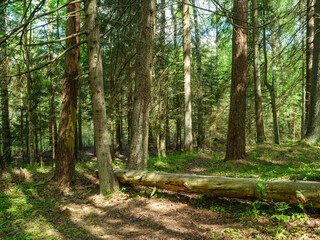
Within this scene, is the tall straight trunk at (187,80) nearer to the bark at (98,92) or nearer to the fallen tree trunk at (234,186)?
the fallen tree trunk at (234,186)

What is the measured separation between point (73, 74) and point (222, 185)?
→ 199 inches

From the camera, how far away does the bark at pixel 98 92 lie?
475cm

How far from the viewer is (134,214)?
4.18 meters

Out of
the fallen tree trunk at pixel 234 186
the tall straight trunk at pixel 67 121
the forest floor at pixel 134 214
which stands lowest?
the forest floor at pixel 134 214

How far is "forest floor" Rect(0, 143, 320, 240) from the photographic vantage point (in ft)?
9.98

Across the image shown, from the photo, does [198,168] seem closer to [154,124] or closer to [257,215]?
[154,124]

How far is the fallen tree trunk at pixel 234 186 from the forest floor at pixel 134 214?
0.63 feet

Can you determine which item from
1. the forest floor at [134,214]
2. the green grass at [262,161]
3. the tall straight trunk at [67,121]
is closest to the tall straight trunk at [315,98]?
the green grass at [262,161]

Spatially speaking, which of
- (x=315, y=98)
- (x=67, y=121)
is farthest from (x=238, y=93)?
(x=67, y=121)

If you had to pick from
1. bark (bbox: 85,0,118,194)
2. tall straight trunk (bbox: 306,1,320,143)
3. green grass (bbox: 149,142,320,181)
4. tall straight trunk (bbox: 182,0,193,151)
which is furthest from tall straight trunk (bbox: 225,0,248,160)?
→ bark (bbox: 85,0,118,194)

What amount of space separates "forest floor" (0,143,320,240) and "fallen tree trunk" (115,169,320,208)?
192 millimetres

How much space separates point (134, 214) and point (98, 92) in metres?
2.93

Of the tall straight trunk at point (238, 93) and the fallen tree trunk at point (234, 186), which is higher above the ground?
the tall straight trunk at point (238, 93)

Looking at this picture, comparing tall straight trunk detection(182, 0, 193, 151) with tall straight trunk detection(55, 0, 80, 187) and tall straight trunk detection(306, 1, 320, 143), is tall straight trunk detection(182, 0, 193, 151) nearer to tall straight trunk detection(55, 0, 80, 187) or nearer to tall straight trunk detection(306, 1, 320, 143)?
tall straight trunk detection(306, 1, 320, 143)
